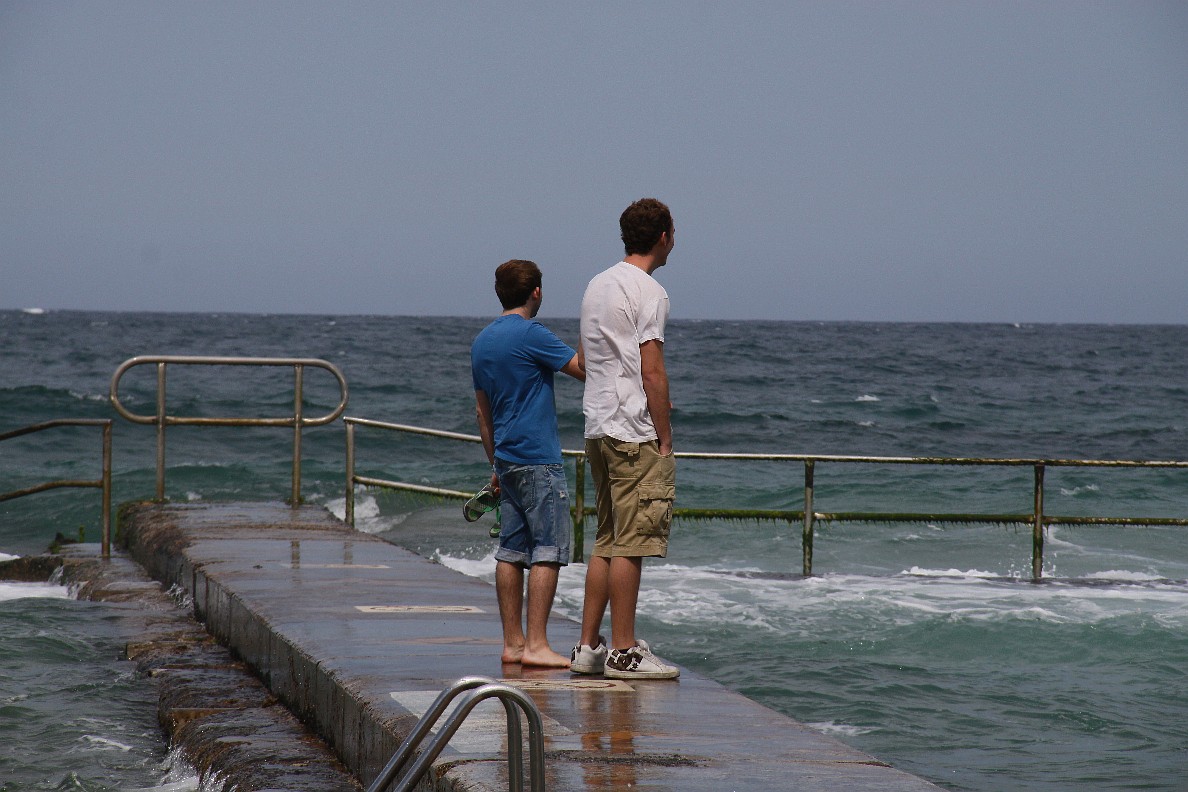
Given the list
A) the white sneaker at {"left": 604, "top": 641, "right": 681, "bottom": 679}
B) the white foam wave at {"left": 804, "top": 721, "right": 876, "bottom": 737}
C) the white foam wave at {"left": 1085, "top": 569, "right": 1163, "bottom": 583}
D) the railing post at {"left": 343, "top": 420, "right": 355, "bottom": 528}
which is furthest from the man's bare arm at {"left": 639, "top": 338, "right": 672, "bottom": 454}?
the white foam wave at {"left": 1085, "top": 569, "right": 1163, "bottom": 583}

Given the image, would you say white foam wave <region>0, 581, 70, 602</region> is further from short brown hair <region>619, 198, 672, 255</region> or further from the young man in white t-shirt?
short brown hair <region>619, 198, 672, 255</region>

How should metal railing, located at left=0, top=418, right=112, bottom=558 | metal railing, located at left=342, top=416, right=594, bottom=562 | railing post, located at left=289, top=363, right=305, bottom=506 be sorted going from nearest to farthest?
1. metal railing, located at left=0, top=418, right=112, bottom=558
2. metal railing, located at left=342, top=416, right=594, bottom=562
3. railing post, located at left=289, top=363, right=305, bottom=506

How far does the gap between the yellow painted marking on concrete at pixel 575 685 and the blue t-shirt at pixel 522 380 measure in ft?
2.44

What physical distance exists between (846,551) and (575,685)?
1078 cm

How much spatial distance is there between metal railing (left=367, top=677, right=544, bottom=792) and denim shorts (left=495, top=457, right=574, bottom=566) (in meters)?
1.71

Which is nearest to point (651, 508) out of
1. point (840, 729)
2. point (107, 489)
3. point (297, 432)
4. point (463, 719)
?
point (463, 719)

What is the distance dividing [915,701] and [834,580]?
321 cm

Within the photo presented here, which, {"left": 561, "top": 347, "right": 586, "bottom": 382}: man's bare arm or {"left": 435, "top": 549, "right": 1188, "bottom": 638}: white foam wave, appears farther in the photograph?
{"left": 435, "top": 549, "right": 1188, "bottom": 638}: white foam wave

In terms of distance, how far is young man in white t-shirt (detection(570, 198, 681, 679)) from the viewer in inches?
171

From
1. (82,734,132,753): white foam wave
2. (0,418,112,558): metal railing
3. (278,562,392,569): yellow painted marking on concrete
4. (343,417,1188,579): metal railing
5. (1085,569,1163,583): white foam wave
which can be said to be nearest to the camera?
(82,734,132,753): white foam wave

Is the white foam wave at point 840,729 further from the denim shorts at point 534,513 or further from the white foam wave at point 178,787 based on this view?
the white foam wave at point 178,787

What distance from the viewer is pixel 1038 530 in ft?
31.3

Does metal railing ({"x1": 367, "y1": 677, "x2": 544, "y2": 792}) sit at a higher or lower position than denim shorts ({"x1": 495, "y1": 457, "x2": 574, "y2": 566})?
lower

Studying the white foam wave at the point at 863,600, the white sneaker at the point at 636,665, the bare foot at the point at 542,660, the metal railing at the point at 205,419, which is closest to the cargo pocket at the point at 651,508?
the white sneaker at the point at 636,665
